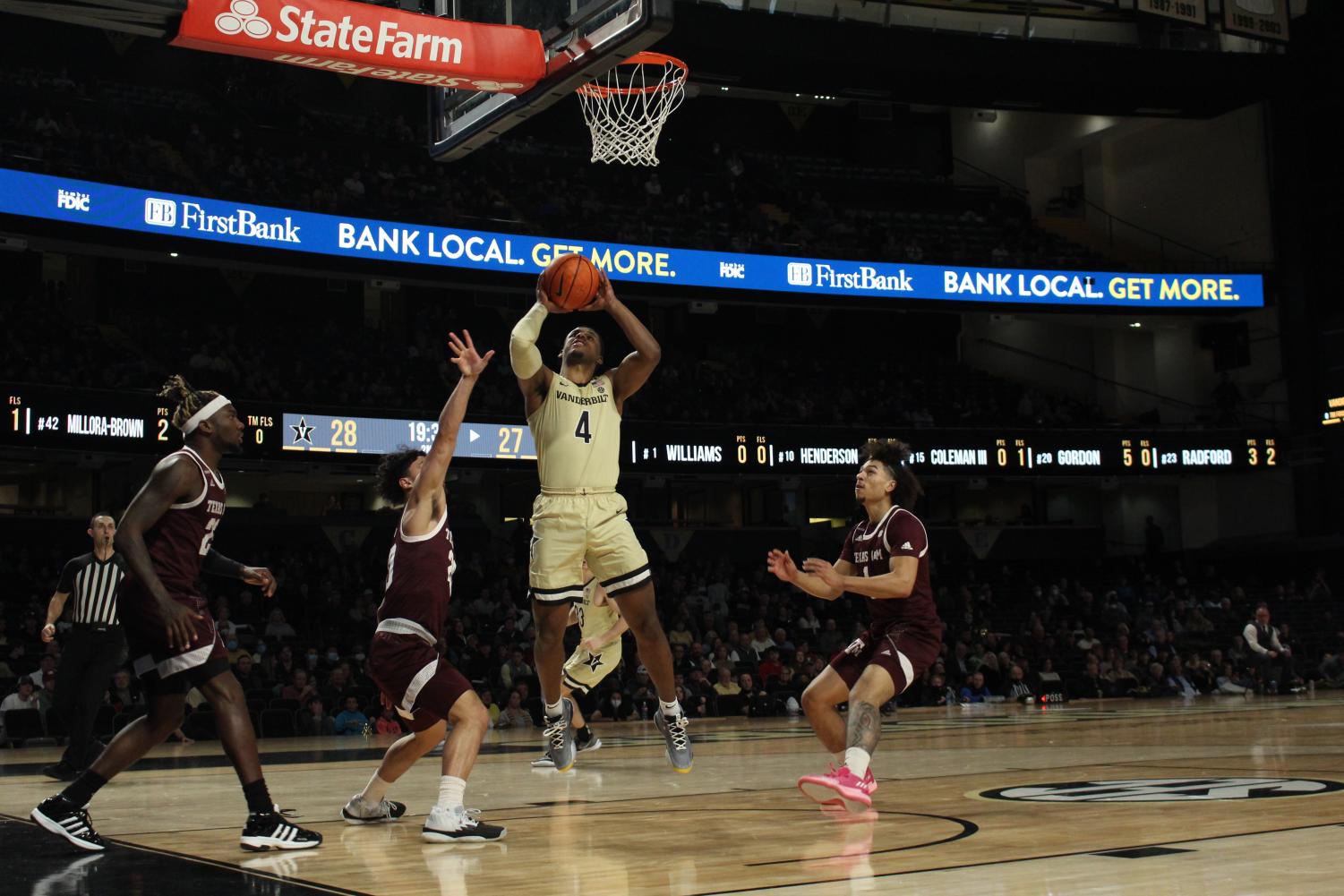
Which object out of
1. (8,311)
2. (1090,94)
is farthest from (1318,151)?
(8,311)

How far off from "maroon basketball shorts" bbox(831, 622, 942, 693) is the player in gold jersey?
1.12 metres

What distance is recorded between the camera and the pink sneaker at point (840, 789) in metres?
6.27

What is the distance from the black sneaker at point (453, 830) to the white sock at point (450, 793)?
2cm

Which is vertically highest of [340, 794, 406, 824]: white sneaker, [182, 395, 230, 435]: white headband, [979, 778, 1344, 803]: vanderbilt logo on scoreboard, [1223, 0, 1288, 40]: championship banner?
[1223, 0, 1288, 40]: championship banner

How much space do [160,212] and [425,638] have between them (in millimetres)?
19472

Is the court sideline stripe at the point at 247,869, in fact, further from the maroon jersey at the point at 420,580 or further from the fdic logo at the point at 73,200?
the fdic logo at the point at 73,200

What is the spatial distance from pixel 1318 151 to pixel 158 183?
85.9ft

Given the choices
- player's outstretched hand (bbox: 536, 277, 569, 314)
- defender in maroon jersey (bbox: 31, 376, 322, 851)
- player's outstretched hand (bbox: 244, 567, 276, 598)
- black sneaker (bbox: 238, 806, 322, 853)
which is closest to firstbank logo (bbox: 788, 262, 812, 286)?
player's outstretched hand (bbox: 536, 277, 569, 314)

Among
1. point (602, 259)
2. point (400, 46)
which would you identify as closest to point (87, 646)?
point (400, 46)

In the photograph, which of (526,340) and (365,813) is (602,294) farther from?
(365,813)

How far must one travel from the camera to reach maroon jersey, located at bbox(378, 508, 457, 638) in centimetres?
626

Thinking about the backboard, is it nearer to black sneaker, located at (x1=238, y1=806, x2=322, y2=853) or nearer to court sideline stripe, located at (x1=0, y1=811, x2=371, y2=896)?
black sneaker, located at (x1=238, y1=806, x2=322, y2=853)

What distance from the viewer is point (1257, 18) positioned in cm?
3038

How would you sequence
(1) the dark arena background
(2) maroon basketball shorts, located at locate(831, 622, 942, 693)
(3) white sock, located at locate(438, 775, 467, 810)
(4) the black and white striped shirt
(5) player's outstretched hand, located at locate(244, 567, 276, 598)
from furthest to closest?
1. (4) the black and white striped shirt
2. (2) maroon basketball shorts, located at locate(831, 622, 942, 693)
3. (5) player's outstretched hand, located at locate(244, 567, 276, 598)
4. (1) the dark arena background
5. (3) white sock, located at locate(438, 775, 467, 810)
